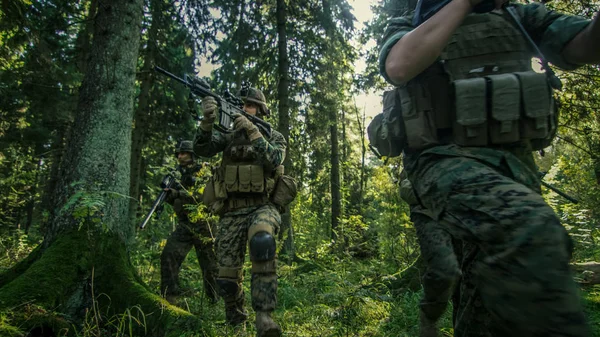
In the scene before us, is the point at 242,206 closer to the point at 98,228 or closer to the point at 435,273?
the point at 98,228

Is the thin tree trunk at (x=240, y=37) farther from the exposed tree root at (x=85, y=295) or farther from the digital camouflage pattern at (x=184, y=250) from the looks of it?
the exposed tree root at (x=85, y=295)

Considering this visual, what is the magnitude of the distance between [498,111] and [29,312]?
319 centimetres

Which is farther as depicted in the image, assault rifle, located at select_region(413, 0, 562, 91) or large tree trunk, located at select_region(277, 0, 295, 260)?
large tree trunk, located at select_region(277, 0, 295, 260)

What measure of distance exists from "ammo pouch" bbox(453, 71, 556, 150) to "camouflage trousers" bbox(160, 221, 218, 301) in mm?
4146

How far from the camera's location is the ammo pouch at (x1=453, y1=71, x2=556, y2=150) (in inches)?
61.8

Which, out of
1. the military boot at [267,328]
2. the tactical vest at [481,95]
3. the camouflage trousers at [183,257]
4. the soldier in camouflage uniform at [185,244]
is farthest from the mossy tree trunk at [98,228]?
the tactical vest at [481,95]

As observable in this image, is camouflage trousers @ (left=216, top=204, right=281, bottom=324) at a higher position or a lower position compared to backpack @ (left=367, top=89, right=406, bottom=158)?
lower

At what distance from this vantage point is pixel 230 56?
10.2 metres

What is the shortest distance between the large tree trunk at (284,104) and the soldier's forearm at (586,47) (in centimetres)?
704

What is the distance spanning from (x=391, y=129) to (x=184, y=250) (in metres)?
4.48

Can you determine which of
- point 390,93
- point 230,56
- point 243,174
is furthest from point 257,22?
point 390,93

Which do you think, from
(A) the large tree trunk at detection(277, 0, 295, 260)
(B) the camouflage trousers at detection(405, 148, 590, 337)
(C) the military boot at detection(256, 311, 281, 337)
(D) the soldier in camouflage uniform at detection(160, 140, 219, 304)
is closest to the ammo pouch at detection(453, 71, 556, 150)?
(B) the camouflage trousers at detection(405, 148, 590, 337)

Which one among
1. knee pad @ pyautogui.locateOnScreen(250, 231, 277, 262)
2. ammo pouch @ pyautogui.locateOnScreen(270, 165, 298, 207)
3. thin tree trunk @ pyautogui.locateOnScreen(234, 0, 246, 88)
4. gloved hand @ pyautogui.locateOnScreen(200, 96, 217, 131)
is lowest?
knee pad @ pyautogui.locateOnScreen(250, 231, 277, 262)

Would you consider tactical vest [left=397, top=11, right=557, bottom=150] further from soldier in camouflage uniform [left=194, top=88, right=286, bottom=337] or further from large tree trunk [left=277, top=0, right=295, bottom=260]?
large tree trunk [left=277, top=0, right=295, bottom=260]
